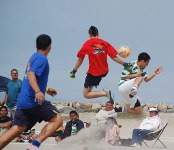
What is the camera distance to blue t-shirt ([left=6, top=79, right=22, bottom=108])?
43.0ft

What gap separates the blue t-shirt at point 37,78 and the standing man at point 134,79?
10.4ft

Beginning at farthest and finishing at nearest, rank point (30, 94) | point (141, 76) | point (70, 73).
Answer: point (70, 73)
point (141, 76)
point (30, 94)

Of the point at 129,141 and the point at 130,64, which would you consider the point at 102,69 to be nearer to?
the point at 130,64

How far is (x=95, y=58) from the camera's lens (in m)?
10.7

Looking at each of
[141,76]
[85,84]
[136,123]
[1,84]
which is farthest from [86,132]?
[136,123]

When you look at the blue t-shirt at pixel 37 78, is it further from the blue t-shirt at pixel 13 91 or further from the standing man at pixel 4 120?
the standing man at pixel 4 120

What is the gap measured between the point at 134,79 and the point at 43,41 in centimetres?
335

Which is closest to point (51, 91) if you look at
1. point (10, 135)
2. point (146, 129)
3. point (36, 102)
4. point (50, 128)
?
point (36, 102)

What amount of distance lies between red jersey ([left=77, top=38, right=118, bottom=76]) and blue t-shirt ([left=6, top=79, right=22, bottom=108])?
293 centimetres

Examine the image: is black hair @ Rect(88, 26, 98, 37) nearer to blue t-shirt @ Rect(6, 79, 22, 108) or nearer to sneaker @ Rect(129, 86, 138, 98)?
sneaker @ Rect(129, 86, 138, 98)

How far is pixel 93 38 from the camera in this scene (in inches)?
428

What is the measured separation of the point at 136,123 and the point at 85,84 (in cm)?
1059

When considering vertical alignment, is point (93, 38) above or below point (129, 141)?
above

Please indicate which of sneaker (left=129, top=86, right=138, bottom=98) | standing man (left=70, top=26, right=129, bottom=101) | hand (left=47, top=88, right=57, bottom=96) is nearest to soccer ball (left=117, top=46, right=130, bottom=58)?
standing man (left=70, top=26, right=129, bottom=101)
